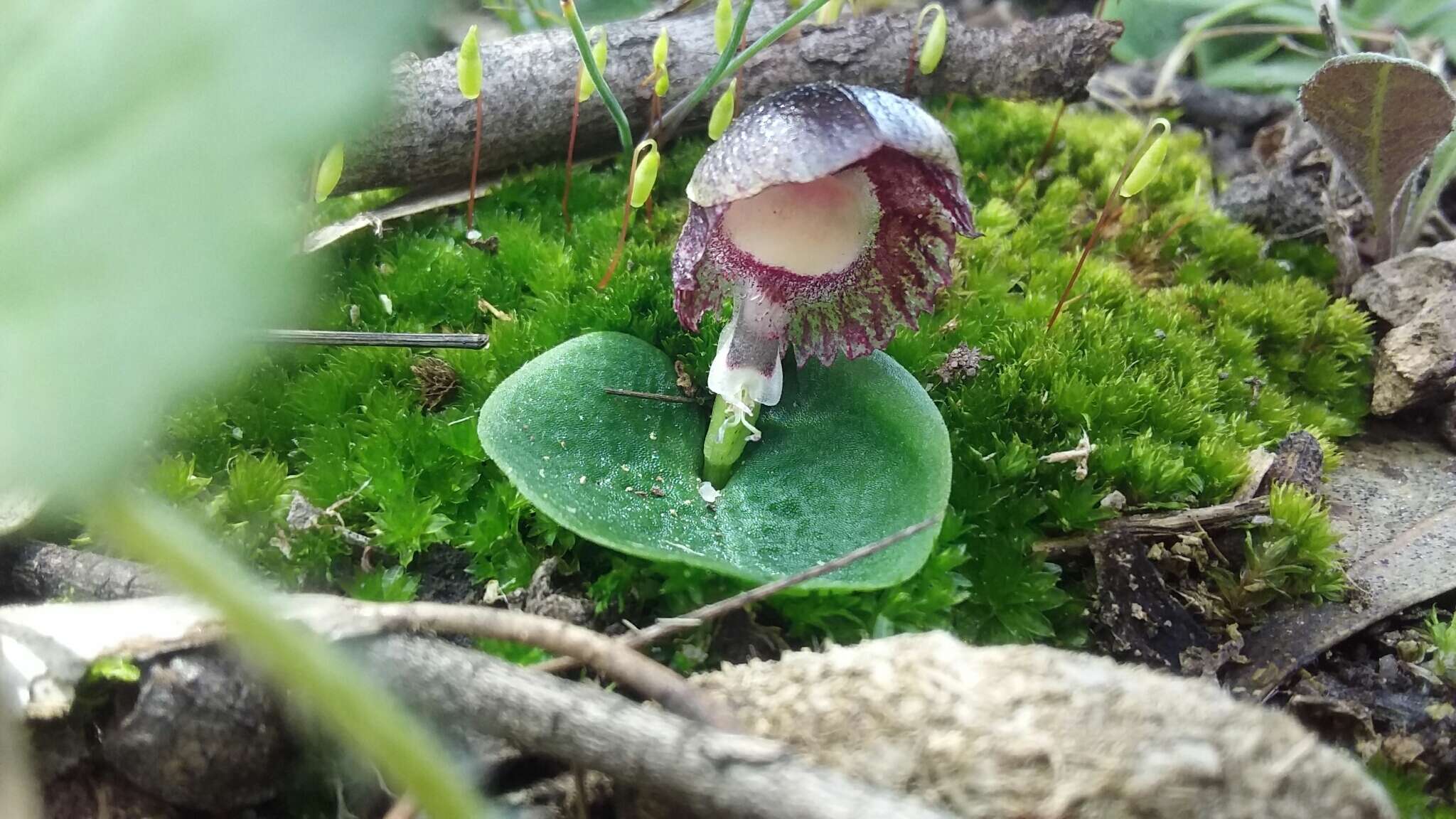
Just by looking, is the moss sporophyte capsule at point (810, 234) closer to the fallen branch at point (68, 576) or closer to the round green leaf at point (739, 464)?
the round green leaf at point (739, 464)

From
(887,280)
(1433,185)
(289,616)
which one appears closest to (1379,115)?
(1433,185)

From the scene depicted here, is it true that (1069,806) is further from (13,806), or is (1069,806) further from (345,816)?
(13,806)

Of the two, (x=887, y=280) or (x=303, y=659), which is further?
(x=887, y=280)

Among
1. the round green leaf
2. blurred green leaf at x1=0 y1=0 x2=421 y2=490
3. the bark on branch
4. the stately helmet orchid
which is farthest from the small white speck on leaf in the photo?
the bark on branch

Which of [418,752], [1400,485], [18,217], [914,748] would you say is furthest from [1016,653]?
[1400,485]

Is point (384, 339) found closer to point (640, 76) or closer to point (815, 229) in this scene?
point (815, 229)

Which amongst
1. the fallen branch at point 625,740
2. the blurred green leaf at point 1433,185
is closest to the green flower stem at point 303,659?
the fallen branch at point 625,740
